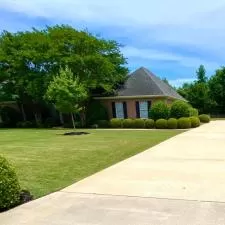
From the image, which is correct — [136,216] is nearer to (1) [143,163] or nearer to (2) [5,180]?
(2) [5,180]

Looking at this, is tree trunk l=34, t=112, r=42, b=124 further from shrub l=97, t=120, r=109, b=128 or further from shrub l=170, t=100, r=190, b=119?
shrub l=170, t=100, r=190, b=119

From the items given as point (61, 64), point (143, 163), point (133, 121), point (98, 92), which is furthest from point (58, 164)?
point (98, 92)

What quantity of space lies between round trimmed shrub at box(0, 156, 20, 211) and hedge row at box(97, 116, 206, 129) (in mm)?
22741

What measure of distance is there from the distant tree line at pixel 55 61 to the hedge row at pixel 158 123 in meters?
3.06

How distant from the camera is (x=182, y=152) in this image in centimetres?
1386

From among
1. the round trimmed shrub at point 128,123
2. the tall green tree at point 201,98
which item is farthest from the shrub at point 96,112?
the tall green tree at point 201,98

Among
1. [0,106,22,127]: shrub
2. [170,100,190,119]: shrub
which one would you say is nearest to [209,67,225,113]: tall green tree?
[170,100,190,119]: shrub

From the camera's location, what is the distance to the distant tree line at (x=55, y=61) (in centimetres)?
3312

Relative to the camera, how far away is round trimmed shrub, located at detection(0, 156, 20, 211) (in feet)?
21.6

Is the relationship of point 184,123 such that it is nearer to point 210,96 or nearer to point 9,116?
point 9,116

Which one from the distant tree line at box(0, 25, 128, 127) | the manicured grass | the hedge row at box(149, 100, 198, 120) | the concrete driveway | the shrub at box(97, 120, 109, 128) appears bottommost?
the concrete driveway

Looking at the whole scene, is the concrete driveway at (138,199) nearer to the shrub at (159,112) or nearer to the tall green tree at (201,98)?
the shrub at (159,112)

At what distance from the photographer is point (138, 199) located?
7125 mm

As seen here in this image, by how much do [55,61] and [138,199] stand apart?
2755 centimetres
